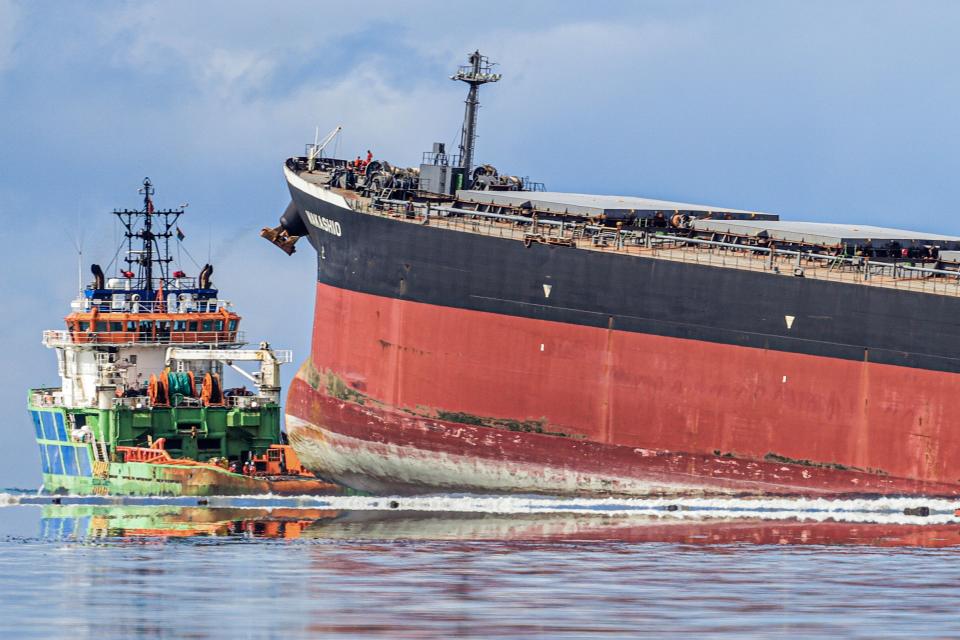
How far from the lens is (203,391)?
58.6 meters

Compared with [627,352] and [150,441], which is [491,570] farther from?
[150,441]

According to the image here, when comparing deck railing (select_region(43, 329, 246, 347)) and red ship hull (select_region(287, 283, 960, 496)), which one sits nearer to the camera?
red ship hull (select_region(287, 283, 960, 496))

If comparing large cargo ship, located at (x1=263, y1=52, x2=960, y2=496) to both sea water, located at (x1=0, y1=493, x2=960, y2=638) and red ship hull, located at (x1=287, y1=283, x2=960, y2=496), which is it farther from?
sea water, located at (x1=0, y1=493, x2=960, y2=638)

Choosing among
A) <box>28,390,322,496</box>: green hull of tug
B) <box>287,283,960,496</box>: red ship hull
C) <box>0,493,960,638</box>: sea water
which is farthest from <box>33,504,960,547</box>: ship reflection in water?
<box>28,390,322,496</box>: green hull of tug

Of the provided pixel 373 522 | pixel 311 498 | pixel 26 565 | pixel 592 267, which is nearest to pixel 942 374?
pixel 592 267

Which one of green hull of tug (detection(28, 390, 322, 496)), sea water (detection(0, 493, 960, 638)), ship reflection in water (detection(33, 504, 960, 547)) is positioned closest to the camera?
sea water (detection(0, 493, 960, 638))

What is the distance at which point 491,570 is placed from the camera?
122 feet

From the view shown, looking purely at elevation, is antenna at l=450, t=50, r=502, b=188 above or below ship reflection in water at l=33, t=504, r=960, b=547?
above

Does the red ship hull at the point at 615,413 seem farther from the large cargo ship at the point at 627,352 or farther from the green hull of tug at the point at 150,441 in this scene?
the green hull of tug at the point at 150,441

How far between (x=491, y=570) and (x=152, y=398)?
Result: 24081 millimetres

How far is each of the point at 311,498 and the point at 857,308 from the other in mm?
18263

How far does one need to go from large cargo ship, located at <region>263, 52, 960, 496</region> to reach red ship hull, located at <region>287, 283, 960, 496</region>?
0.17 ft

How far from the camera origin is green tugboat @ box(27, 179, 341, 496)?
57281 mm

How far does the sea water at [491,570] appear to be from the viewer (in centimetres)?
3061
